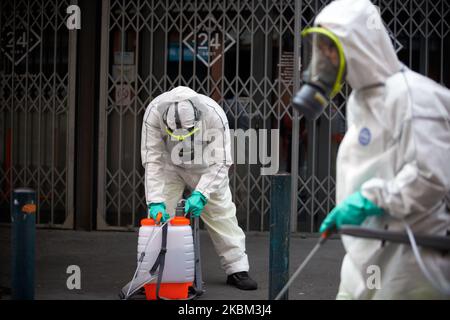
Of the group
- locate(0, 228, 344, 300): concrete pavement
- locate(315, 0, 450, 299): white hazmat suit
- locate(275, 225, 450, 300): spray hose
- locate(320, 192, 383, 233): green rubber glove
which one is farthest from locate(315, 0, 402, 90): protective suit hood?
locate(0, 228, 344, 300): concrete pavement

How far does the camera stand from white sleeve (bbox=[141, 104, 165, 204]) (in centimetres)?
580

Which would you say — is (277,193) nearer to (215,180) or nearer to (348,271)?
(215,180)

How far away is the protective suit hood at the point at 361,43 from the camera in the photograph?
11.0ft

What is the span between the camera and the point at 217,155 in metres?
5.89

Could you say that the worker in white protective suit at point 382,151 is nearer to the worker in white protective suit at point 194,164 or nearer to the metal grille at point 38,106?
the worker in white protective suit at point 194,164

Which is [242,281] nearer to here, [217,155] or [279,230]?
[217,155]

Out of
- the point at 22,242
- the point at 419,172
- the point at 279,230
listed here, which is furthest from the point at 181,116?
the point at 419,172

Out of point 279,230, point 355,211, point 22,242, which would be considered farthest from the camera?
point 279,230

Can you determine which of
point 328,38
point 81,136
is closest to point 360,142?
point 328,38

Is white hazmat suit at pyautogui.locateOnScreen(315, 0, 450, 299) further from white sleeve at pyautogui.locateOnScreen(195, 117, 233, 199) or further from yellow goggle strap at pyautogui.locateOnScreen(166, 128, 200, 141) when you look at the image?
white sleeve at pyautogui.locateOnScreen(195, 117, 233, 199)

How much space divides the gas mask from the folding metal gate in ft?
16.1

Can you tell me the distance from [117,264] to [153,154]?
1.70 meters
